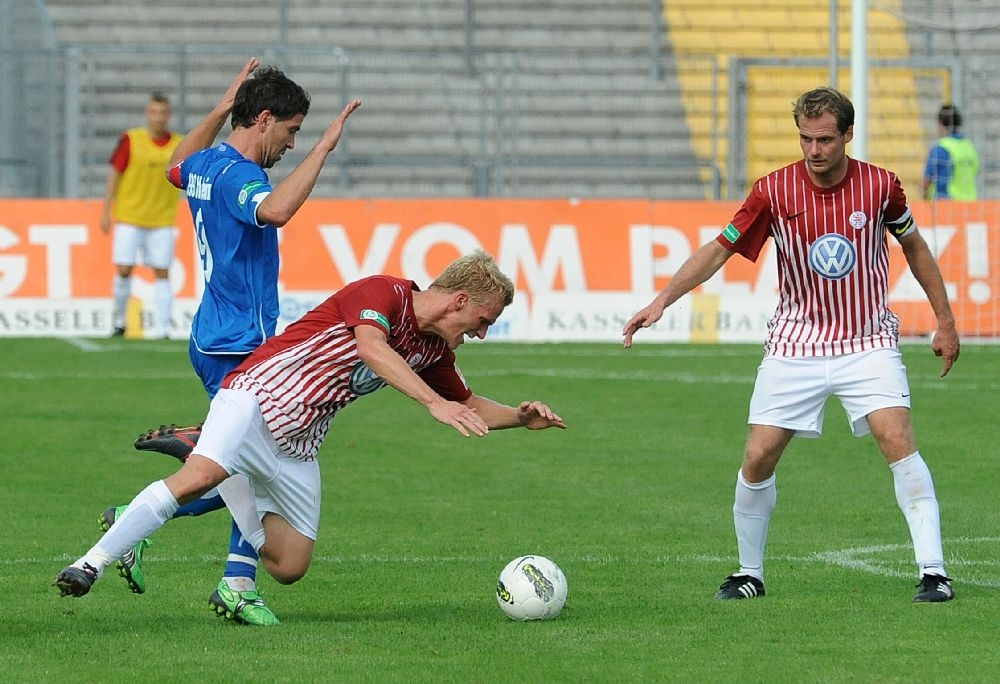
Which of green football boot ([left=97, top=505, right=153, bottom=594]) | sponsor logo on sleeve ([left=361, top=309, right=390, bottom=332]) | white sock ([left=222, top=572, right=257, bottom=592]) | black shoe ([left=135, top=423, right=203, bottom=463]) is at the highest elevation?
sponsor logo on sleeve ([left=361, top=309, right=390, bottom=332])

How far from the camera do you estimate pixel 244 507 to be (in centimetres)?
689

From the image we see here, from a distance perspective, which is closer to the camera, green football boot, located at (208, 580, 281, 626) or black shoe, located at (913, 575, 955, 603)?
green football boot, located at (208, 580, 281, 626)

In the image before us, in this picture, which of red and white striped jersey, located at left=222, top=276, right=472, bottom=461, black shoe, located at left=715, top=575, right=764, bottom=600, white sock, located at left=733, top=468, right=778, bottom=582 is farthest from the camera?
white sock, located at left=733, top=468, right=778, bottom=582

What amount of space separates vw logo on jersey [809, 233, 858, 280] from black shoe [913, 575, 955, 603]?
118cm

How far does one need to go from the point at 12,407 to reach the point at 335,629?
7492 mm

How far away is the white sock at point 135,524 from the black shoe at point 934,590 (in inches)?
110

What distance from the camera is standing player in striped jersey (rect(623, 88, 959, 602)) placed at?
7.19m

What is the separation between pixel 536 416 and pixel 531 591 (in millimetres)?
655

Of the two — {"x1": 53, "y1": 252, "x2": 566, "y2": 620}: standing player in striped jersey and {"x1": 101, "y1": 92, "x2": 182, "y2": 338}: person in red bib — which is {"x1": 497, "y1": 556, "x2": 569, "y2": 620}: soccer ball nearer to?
{"x1": 53, "y1": 252, "x2": 566, "y2": 620}: standing player in striped jersey

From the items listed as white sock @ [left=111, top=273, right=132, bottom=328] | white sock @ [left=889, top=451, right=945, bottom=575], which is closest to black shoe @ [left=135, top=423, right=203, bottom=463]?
white sock @ [left=889, top=451, right=945, bottom=575]

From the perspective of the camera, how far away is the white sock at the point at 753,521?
292 inches

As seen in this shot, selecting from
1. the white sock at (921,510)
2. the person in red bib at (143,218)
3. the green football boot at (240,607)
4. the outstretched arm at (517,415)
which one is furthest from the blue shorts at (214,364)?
the person in red bib at (143,218)

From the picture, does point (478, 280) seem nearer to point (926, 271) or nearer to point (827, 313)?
point (827, 313)

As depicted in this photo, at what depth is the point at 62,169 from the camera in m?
22.3
